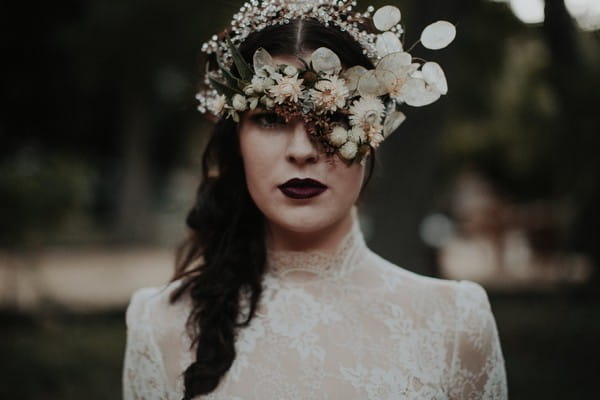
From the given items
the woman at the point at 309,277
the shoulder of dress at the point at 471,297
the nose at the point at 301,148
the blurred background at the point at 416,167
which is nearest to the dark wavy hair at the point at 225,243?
the woman at the point at 309,277

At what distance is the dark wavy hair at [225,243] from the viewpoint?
191 centimetres

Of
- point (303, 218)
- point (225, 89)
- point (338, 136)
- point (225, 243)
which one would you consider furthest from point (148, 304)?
point (338, 136)

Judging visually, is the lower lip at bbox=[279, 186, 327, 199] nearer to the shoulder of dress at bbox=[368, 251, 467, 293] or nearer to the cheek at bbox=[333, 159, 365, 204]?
the cheek at bbox=[333, 159, 365, 204]

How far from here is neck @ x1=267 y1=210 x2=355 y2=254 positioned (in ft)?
6.74

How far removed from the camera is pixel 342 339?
76.7 inches

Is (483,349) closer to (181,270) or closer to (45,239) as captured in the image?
(181,270)

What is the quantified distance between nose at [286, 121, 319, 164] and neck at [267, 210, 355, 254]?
0.93ft

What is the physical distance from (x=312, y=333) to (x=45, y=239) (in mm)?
7166

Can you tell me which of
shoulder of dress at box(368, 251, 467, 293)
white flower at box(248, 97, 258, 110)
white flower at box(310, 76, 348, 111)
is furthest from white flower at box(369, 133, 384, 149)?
shoulder of dress at box(368, 251, 467, 293)

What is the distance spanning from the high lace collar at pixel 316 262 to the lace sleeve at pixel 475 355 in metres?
0.35

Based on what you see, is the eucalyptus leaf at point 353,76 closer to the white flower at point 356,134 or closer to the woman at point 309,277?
the woman at point 309,277

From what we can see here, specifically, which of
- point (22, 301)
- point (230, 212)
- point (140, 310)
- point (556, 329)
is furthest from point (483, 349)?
point (22, 301)

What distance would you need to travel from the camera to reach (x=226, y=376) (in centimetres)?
191

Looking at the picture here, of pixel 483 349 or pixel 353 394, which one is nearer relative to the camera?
pixel 353 394
